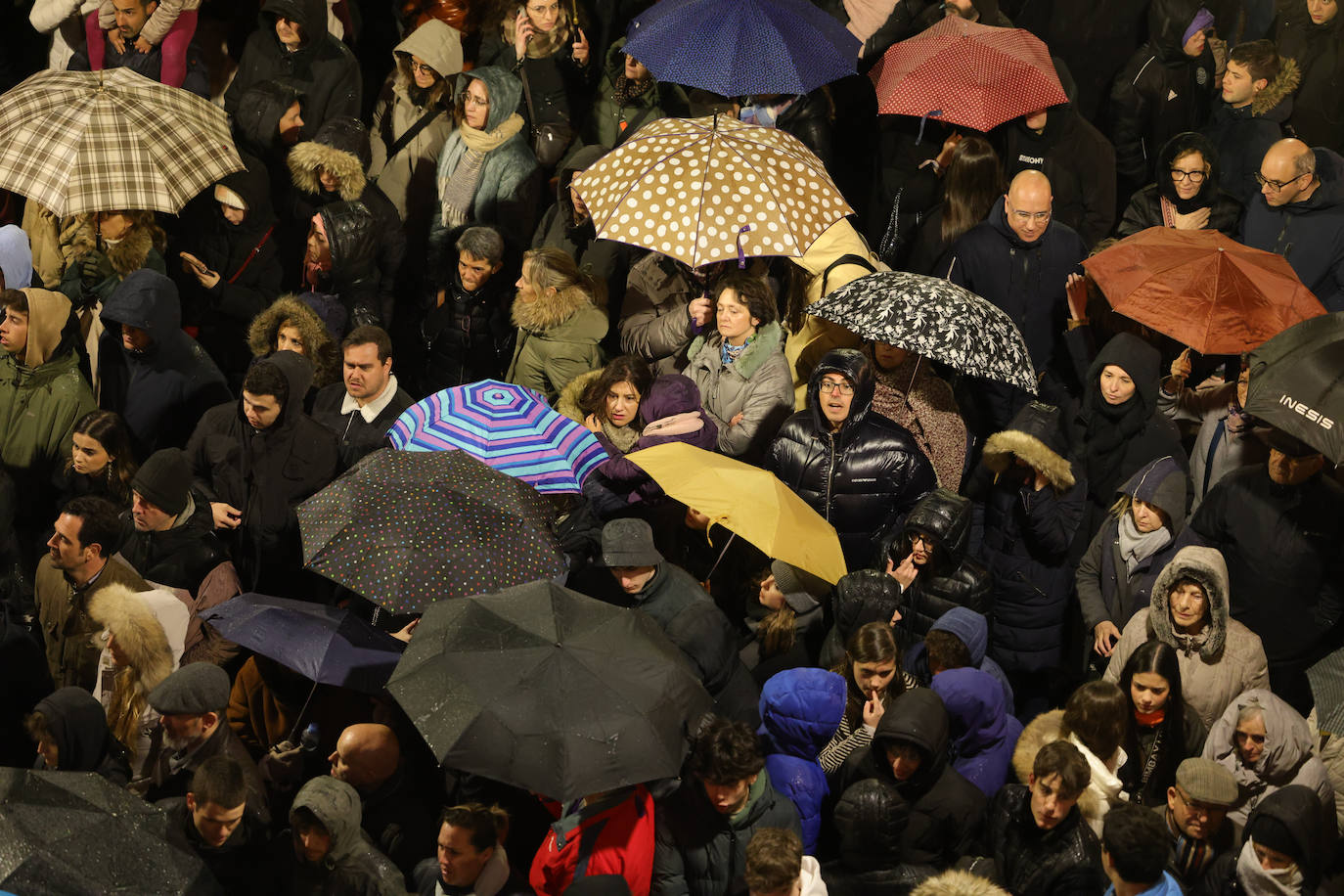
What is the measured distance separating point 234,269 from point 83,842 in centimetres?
576

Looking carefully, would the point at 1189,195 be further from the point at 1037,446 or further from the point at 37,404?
the point at 37,404

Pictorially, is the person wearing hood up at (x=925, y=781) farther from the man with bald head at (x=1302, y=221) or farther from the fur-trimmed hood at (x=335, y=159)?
the fur-trimmed hood at (x=335, y=159)

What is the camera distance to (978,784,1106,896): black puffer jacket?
5961mm

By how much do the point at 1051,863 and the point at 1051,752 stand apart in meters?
0.41

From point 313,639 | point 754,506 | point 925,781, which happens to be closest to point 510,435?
point 754,506

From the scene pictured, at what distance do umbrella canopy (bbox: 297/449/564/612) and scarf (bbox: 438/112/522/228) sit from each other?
11.8 ft

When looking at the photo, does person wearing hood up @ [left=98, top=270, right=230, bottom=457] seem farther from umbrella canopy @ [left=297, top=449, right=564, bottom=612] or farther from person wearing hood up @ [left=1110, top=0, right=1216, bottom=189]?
person wearing hood up @ [left=1110, top=0, right=1216, bottom=189]

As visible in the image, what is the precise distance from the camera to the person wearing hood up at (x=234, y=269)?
993cm

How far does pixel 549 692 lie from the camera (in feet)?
18.9

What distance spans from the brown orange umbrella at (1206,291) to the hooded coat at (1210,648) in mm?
1627

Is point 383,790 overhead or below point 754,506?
below

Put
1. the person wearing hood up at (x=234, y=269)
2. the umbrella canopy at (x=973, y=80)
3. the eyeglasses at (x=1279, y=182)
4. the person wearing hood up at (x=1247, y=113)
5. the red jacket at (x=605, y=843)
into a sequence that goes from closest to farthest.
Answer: the red jacket at (x=605, y=843) < the eyeglasses at (x=1279, y=182) < the umbrella canopy at (x=973, y=80) < the person wearing hood up at (x=234, y=269) < the person wearing hood up at (x=1247, y=113)

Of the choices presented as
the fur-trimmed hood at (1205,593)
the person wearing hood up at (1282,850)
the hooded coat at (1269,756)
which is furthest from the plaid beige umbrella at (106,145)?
the person wearing hood up at (1282,850)

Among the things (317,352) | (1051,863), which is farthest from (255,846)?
(317,352)
